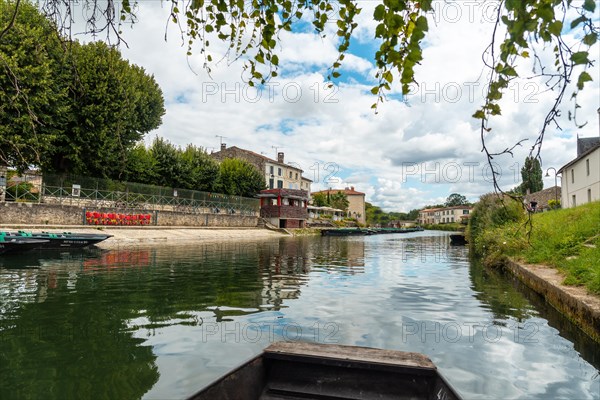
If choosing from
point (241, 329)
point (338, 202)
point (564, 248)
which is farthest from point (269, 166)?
point (241, 329)

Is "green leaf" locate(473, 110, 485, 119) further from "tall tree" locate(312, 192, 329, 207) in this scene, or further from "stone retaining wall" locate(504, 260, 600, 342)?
"tall tree" locate(312, 192, 329, 207)

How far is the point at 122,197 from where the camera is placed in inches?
1195

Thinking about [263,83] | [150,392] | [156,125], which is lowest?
[150,392]

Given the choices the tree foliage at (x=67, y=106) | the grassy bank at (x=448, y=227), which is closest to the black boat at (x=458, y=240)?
the tree foliage at (x=67, y=106)

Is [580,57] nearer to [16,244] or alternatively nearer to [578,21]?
[578,21]

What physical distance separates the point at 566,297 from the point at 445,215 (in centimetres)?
14061

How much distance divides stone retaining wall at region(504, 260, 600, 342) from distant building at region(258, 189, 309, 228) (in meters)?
39.6

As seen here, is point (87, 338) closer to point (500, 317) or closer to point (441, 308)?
point (441, 308)

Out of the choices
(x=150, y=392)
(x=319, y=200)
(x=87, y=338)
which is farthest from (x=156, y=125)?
(x=319, y=200)

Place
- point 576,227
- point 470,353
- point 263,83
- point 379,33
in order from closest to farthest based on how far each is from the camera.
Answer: point 379,33
point 263,83
point 470,353
point 576,227

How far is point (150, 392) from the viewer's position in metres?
3.83

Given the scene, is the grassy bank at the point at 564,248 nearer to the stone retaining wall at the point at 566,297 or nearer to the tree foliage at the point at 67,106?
the stone retaining wall at the point at 566,297

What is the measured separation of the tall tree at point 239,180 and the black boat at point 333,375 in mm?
43067

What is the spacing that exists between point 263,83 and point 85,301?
6.96 metres
